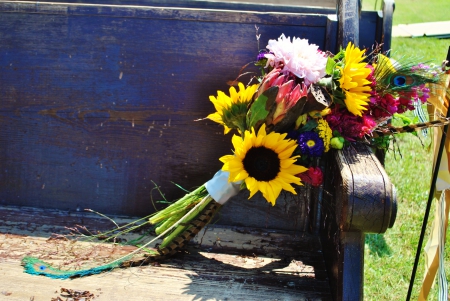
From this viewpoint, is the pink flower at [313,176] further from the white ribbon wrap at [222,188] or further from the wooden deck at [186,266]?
the wooden deck at [186,266]

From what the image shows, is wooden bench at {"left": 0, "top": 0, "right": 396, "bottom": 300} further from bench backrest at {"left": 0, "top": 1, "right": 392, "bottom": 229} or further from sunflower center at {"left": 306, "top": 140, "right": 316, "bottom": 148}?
sunflower center at {"left": 306, "top": 140, "right": 316, "bottom": 148}

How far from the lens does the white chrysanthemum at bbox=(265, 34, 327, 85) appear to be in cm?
186

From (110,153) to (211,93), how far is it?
1.59ft

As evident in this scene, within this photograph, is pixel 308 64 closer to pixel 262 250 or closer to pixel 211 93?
pixel 211 93

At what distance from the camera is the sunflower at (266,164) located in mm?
1826

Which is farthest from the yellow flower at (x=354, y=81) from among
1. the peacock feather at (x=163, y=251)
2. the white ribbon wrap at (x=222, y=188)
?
the peacock feather at (x=163, y=251)

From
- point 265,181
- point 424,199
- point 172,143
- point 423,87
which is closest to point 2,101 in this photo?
point 172,143

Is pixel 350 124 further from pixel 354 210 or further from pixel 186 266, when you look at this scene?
pixel 186 266

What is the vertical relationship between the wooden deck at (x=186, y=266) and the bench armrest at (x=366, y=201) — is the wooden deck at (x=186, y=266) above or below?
below

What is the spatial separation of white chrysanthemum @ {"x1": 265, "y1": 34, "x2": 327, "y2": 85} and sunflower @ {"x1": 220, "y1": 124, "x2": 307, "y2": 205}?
0.22m

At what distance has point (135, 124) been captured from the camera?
2318mm

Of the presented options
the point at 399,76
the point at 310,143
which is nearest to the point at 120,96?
the point at 310,143

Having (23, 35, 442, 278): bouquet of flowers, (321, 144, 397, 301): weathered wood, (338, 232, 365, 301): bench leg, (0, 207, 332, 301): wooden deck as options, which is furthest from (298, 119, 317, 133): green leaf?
(0, 207, 332, 301): wooden deck

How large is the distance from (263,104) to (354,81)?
0.33 meters
